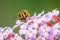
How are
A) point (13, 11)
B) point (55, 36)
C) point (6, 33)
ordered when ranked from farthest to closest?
1. point (13, 11)
2. point (6, 33)
3. point (55, 36)

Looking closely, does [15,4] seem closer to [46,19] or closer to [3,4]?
[3,4]

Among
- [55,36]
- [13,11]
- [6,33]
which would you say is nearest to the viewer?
[55,36]

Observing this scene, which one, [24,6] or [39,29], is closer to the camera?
[39,29]

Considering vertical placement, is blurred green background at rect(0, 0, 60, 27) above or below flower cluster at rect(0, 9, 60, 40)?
above

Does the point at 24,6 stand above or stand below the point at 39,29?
above

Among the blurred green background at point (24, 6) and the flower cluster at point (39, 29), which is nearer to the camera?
the flower cluster at point (39, 29)

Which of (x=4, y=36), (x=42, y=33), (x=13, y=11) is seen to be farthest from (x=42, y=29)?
(x=13, y=11)

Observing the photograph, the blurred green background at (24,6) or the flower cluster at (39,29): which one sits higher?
the blurred green background at (24,6)

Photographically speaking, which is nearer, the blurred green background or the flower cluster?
the flower cluster
